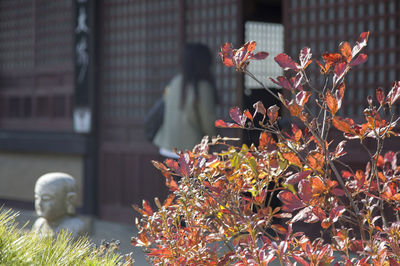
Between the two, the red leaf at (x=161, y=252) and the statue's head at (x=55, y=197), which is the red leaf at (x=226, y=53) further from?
the statue's head at (x=55, y=197)

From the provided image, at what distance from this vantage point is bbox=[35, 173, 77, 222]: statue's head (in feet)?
17.9

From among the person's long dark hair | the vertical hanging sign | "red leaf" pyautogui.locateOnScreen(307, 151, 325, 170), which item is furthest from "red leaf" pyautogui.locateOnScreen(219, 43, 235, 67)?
the vertical hanging sign

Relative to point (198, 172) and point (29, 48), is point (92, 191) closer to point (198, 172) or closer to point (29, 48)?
point (29, 48)

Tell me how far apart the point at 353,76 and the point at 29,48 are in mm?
5681

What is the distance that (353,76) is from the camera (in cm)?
663

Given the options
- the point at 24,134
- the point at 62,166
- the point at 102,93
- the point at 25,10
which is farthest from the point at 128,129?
the point at 25,10

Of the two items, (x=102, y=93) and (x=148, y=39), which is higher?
(x=148, y=39)

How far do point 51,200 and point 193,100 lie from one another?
5.51 feet

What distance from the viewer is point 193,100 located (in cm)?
609

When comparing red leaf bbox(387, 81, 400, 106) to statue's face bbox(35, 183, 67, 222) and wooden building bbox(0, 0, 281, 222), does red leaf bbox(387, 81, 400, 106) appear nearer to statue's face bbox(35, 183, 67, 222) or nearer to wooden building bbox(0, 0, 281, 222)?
statue's face bbox(35, 183, 67, 222)

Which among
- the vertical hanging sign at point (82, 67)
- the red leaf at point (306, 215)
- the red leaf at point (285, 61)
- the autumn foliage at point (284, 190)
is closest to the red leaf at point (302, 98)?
the autumn foliage at point (284, 190)

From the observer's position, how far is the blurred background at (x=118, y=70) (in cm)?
670

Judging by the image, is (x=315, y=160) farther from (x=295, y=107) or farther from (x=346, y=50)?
(x=346, y=50)

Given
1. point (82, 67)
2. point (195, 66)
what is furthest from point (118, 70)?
point (195, 66)
